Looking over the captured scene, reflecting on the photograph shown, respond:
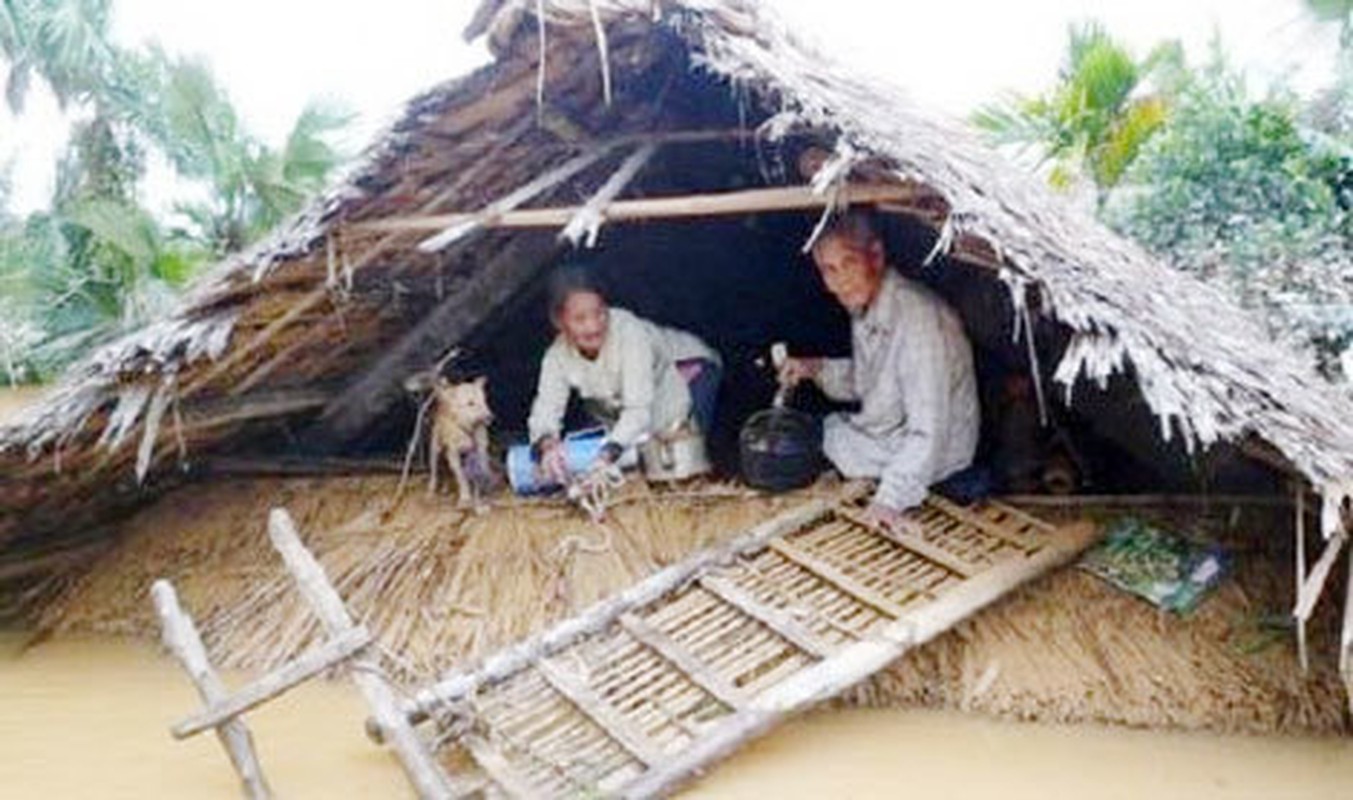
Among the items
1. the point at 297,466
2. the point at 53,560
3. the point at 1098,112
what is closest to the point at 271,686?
the point at 297,466

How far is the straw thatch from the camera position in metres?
3.42

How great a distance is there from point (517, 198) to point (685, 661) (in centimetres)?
180

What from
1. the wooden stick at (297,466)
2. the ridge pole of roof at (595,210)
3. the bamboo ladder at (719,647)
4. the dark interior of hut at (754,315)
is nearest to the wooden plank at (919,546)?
the bamboo ladder at (719,647)

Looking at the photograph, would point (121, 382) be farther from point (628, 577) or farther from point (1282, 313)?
point (1282, 313)

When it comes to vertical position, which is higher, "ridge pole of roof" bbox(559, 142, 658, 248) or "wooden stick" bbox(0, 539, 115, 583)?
"ridge pole of roof" bbox(559, 142, 658, 248)

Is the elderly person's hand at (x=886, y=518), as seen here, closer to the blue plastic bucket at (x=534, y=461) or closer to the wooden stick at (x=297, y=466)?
the blue plastic bucket at (x=534, y=461)

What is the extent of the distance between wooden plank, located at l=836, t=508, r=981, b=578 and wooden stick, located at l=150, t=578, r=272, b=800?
2080mm

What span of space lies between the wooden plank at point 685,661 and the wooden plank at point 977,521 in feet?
3.86

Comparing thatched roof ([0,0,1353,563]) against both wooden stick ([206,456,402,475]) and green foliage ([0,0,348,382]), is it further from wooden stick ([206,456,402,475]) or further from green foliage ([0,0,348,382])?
green foliage ([0,0,348,382])

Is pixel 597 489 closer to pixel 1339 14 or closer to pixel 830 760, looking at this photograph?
pixel 830 760

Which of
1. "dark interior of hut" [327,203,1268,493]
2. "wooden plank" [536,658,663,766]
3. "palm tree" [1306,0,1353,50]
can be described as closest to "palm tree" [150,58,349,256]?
"dark interior of hut" [327,203,1268,493]

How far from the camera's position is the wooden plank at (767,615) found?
11.3 ft

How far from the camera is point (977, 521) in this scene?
13.2 ft

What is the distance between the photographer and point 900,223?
5.09 metres
